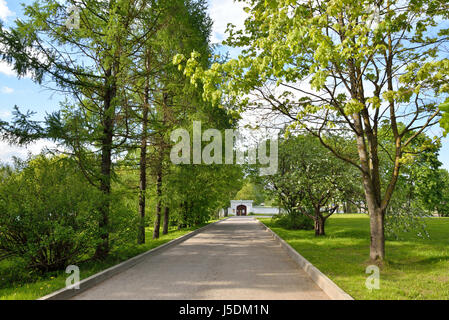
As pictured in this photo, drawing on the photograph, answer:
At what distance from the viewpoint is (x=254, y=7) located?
355 inches

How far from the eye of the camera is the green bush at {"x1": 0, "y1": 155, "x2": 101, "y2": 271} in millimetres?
7039

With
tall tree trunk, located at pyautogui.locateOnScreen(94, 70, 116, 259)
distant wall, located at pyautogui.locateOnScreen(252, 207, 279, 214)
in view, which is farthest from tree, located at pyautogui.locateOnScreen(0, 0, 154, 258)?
distant wall, located at pyautogui.locateOnScreen(252, 207, 279, 214)

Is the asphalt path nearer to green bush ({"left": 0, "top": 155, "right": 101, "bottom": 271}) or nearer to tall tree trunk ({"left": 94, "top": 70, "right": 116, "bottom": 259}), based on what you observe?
tall tree trunk ({"left": 94, "top": 70, "right": 116, "bottom": 259})

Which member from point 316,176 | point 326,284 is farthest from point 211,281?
point 316,176

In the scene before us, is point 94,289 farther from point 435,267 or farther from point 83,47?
A: point 435,267

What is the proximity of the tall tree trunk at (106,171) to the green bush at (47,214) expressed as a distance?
374 mm

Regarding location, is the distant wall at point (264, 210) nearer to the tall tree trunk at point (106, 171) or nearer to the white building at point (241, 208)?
the white building at point (241, 208)

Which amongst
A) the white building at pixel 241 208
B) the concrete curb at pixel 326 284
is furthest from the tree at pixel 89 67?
the white building at pixel 241 208

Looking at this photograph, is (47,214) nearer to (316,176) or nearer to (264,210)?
(316,176)

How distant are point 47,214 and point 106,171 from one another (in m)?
2.42

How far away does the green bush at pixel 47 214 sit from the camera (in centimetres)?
704

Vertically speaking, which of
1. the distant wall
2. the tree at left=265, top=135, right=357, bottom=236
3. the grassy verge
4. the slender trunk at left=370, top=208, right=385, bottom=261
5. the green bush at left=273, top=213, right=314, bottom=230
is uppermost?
the tree at left=265, top=135, right=357, bottom=236

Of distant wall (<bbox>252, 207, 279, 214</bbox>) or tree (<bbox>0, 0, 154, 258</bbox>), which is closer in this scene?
tree (<bbox>0, 0, 154, 258</bbox>)

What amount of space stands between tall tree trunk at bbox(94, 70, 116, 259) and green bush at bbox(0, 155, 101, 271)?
374 mm
